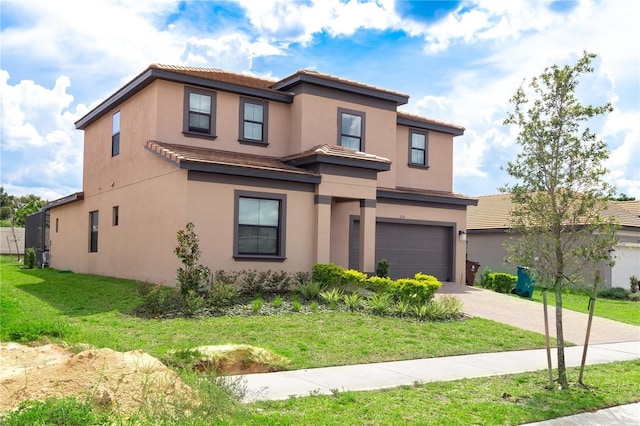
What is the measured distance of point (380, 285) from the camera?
16797 mm

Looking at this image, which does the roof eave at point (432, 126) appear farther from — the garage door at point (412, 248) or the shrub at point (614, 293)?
the shrub at point (614, 293)

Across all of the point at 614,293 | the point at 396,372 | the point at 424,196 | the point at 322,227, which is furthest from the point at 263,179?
the point at 614,293

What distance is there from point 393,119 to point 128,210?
33.6ft

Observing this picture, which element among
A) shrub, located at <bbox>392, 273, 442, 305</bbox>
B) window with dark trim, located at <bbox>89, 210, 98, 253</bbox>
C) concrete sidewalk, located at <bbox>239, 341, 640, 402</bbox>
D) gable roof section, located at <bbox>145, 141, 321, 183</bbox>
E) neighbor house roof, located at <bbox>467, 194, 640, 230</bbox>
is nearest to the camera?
concrete sidewalk, located at <bbox>239, 341, 640, 402</bbox>

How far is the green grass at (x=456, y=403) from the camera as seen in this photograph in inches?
267

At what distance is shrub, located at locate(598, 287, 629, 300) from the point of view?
25766 millimetres

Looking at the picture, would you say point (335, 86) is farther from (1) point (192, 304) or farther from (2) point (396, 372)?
(2) point (396, 372)

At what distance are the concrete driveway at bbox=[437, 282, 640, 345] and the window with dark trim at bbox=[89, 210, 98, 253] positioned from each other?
13.4 m

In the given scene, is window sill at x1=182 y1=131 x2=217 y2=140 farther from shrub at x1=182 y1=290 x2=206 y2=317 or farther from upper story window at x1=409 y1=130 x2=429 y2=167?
upper story window at x1=409 y1=130 x2=429 y2=167

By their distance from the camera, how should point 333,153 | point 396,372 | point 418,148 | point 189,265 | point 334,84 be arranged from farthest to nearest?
point 418,148 < point 334,84 < point 333,153 < point 189,265 < point 396,372

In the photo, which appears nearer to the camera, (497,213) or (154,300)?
(154,300)

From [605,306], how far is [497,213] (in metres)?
12.0

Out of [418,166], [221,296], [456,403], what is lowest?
[456,403]

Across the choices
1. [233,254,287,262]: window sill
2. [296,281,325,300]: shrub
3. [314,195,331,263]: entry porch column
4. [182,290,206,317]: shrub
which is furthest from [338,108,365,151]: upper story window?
[182,290,206,317]: shrub
